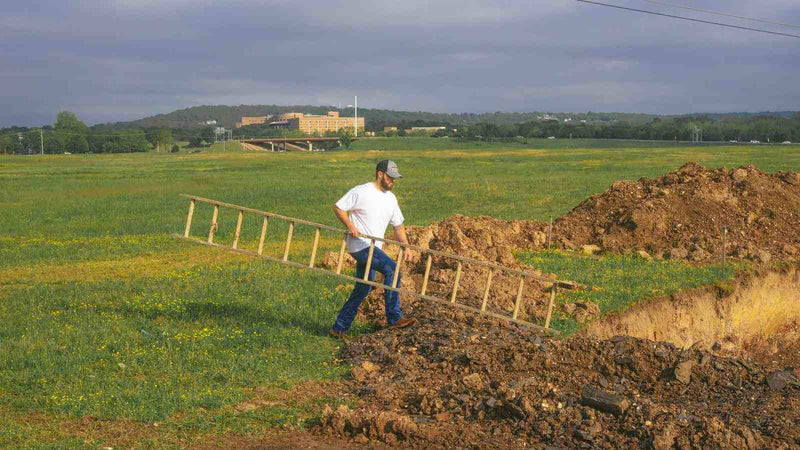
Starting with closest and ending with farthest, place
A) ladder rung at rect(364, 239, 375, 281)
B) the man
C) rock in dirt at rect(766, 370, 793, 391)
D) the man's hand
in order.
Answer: rock in dirt at rect(766, 370, 793, 391) < ladder rung at rect(364, 239, 375, 281) < the man's hand < the man

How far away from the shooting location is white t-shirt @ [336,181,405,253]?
11180 mm

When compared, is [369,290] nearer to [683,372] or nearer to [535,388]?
[535,388]

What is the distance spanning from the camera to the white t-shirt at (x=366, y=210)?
36.7 feet

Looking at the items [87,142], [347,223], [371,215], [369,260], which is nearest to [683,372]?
[369,260]

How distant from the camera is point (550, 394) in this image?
29.9ft

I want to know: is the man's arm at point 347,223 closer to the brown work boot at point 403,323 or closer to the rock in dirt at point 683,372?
the brown work boot at point 403,323

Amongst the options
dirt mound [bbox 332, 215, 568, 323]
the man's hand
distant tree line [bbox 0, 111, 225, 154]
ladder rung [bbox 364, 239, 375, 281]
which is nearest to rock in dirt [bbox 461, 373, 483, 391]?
ladder rung [bbox 364, 239, 375, 281]

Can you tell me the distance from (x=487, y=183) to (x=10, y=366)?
142ft

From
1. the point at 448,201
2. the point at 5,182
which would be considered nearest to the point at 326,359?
the point at 448,201

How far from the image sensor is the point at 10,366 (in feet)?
35.7

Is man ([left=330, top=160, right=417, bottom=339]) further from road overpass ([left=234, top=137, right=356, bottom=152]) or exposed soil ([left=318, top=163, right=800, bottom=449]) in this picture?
road overpass ([left=234, top=137, right=356, bottom=152])

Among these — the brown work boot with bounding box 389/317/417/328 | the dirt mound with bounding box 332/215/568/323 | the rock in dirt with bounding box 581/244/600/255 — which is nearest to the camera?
the brown work boot with bounding box 389/317/417/328

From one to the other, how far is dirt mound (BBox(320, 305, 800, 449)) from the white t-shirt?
1.38 meters

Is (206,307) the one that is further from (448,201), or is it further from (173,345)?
(448,201)
